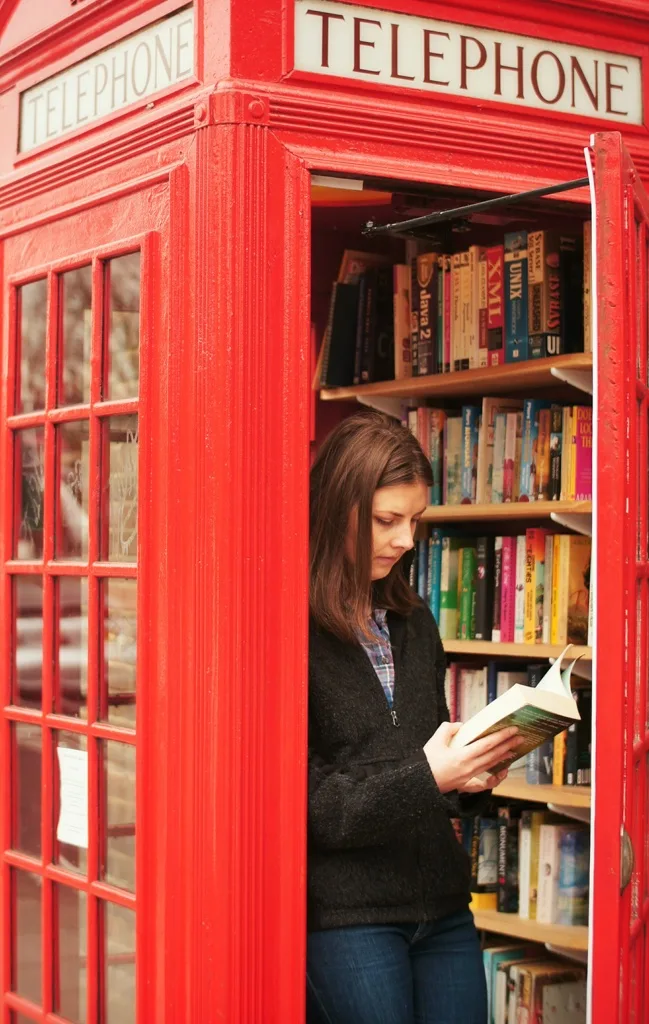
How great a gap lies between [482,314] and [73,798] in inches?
71.6

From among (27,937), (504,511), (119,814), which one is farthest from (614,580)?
(27,937)

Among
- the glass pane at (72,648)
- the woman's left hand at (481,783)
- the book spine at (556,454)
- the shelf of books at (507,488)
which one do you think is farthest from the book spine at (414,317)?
the woman's left hand at (481,783)

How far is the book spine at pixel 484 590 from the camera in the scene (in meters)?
3.67

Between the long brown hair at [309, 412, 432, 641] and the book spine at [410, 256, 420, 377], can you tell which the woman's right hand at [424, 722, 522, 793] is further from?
the book spine at [410, 256, 420, 377]

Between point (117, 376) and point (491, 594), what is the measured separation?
1546 millimetres

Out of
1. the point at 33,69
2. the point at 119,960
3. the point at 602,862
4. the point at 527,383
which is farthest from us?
the point at 527,383

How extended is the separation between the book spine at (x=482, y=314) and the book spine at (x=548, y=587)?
0.55 metres

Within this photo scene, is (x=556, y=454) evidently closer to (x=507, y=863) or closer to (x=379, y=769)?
(x=507, y=863)

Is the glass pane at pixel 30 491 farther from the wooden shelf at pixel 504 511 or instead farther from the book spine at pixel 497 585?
the book spine at pixel 497 585

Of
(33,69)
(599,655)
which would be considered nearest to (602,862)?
(599,655)

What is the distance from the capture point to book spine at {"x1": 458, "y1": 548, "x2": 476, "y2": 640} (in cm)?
371

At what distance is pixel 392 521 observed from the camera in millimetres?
2547

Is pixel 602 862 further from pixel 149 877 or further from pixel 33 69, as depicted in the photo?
pixel 33 69

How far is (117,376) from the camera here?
8.38 feet
